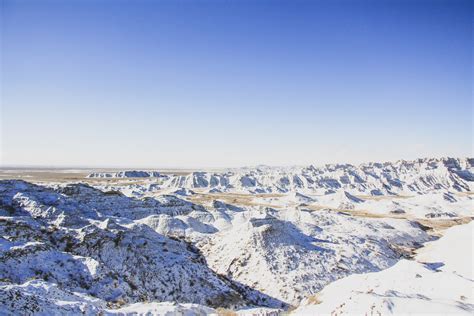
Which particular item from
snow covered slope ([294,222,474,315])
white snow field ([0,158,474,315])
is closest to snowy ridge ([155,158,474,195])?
white snow field ([0,158,474,315])

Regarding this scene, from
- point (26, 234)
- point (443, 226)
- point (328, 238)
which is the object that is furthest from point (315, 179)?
point (26, 234)

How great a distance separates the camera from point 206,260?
3769 centimetres

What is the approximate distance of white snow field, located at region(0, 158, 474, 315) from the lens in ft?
55.1

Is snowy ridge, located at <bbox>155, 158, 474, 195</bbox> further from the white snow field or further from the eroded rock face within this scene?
the eroded rock face

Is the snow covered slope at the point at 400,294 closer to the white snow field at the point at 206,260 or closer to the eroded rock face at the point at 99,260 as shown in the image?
the white snow field at the point at 206,260

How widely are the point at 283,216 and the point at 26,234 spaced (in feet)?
157

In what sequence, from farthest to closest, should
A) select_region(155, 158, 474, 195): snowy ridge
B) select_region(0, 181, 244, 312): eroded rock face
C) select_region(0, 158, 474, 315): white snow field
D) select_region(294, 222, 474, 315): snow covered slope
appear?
select_region(155, 158, 474, 195): snowy ridge → select_region(0, 181, 244, 312): eroded rock face → select_region(0, 158, 474, 315): white snow field → select_region(294, 222, 474, 315): snow covered slope

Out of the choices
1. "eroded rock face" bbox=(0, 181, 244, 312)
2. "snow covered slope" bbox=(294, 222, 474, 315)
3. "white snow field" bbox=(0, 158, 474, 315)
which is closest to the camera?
"snow covered slope" bbox=(294, 222, 474, 315)

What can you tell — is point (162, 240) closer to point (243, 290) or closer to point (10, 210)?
point (243, 290)

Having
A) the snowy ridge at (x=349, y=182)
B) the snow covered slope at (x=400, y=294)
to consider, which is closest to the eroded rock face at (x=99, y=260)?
the snow covered slope at (x=400, y=294)

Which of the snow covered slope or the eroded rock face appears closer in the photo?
the snow covered slope

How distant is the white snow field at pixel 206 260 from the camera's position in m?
16.8

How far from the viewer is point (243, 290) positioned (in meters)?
30.1

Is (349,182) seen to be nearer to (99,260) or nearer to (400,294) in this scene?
(99,260)
